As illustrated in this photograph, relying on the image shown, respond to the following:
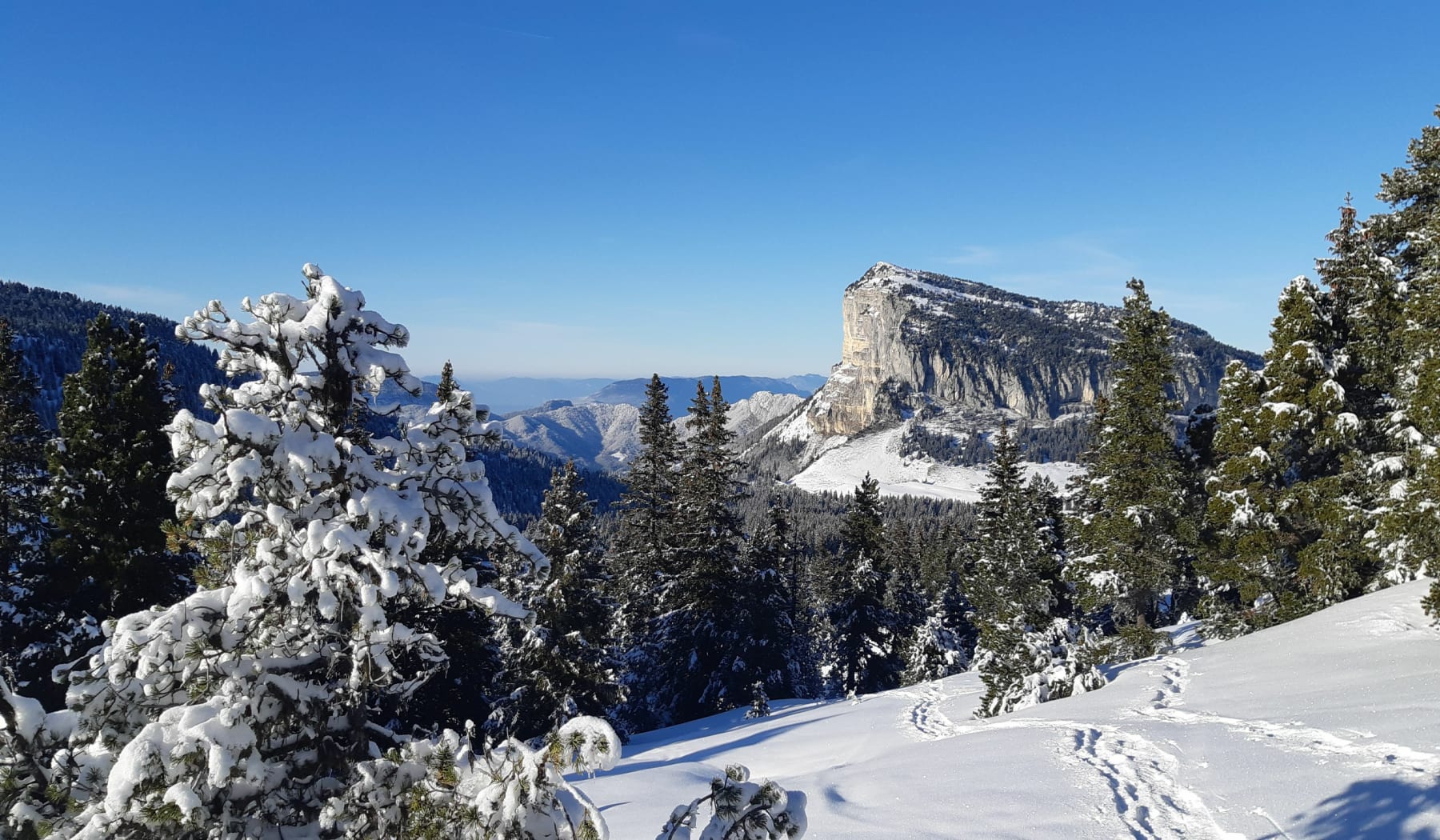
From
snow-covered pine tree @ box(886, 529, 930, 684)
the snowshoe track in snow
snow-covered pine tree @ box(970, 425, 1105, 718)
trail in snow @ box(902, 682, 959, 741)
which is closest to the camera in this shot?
the snowshoe track in snow

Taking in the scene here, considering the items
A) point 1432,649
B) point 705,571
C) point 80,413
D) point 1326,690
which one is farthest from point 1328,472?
point 80,413

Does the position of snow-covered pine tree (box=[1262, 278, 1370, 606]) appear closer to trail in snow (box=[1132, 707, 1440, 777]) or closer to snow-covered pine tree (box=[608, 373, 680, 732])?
trail in snow (box=[1132, 707, 1440, 777])

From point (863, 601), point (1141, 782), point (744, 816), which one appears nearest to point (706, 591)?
point (863, 601)

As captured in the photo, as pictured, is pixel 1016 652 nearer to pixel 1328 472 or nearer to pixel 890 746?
pixel 890 746

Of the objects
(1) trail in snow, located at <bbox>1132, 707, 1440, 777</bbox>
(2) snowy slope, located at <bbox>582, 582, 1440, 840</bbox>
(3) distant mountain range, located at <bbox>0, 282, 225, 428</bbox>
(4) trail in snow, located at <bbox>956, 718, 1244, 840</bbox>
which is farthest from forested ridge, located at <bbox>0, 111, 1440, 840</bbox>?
(3) distant mountain range, located at <bbox>0, 282, 225, 428</bbox>

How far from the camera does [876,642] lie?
1385 inches

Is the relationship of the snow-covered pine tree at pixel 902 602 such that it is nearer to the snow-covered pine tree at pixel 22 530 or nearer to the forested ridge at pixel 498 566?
the forested ridge at pixel 498 566

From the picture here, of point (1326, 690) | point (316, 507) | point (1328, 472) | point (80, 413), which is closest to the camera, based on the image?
point (316, 507)

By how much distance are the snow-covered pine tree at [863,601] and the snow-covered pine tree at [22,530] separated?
2799 centimetres

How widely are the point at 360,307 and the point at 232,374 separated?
1.16m

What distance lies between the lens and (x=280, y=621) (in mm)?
5254

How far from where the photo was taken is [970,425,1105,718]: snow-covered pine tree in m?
17.6

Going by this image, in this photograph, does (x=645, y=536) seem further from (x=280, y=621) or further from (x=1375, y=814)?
(x=1375, y=814)

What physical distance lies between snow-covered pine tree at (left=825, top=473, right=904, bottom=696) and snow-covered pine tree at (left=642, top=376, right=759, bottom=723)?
9145 mm
